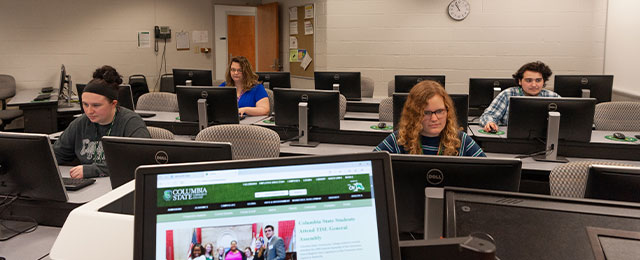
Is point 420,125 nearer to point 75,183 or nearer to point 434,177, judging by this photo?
point 434,177

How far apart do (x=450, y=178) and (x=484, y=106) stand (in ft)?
11.6

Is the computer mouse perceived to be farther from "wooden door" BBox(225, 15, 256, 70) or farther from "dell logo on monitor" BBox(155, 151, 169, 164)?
"wooden door" BBox(225, 15, 256, 70)

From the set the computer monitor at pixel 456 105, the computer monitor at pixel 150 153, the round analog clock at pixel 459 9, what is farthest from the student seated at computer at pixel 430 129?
the round analog clock at pixel 459 9

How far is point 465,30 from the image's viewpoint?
22.0 feet

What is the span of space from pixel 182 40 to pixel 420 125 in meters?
6.42

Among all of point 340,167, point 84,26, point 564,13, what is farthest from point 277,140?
point 84,26

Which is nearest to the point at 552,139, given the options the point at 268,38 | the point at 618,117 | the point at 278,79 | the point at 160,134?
the point at 618,117

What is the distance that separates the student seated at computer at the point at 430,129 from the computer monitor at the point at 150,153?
3.35 feet

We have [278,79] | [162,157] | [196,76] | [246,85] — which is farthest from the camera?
[278,79]

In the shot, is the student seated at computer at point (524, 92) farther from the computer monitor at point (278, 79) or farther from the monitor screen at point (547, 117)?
the computer monitor at point (278, 79)

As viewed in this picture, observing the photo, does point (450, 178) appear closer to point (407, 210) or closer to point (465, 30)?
point (407, 210)

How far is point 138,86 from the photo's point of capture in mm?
7223

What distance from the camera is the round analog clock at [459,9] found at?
6.64 metres

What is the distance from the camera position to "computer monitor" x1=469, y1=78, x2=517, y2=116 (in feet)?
15.4
